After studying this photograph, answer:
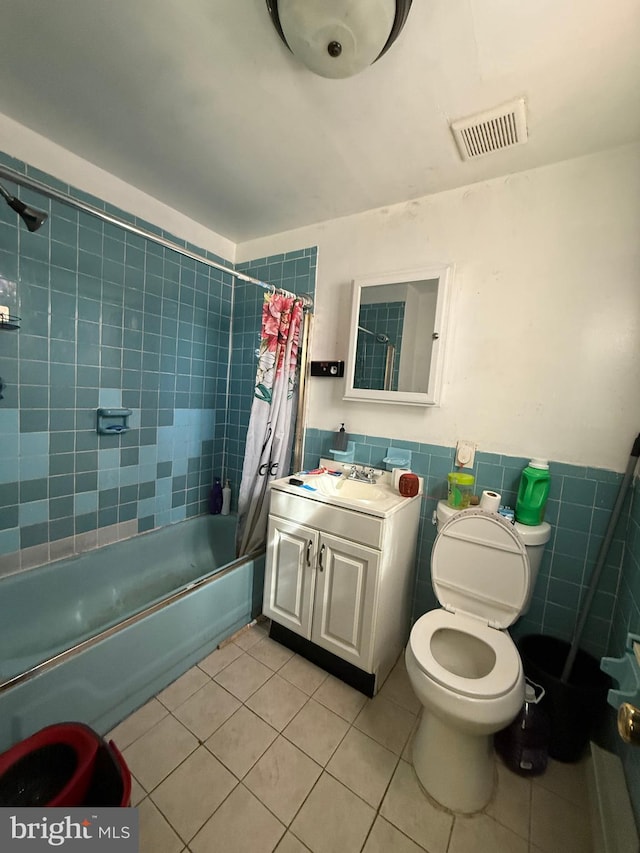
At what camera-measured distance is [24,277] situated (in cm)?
149

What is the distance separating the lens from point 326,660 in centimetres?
156

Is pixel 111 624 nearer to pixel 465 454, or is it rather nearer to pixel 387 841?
pixel 387 841

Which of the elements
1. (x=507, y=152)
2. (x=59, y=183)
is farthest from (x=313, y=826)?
(x=59, y=183)

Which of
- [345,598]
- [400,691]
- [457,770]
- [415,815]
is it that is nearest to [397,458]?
[345,598]

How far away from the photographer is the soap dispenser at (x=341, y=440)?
1.91 m

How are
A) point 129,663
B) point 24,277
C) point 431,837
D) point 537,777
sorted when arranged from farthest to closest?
point 24,277 → point 129,663 → point 537,777 → point 431,837

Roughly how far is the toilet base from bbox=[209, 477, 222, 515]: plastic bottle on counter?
70.4 inches

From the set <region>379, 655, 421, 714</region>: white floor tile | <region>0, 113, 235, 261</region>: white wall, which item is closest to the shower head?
<region>0, 113, 235, 261</region>: white wall

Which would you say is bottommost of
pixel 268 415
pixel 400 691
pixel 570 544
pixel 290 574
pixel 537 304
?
pixel 400 691

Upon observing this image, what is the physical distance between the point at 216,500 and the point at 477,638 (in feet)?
5.98

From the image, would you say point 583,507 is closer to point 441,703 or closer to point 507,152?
point 441,703

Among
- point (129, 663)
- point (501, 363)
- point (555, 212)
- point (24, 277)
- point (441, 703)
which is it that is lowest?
point (129, 663)

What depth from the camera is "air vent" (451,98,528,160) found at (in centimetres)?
116

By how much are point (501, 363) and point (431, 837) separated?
5.60ft
